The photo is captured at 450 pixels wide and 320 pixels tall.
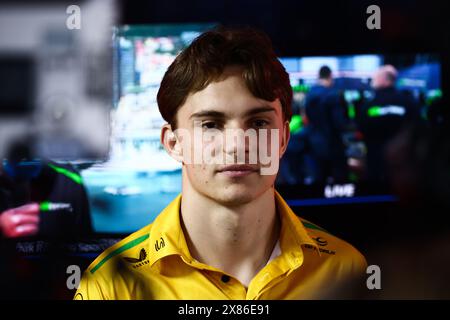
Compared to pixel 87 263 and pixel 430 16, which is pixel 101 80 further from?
pixel 430 16

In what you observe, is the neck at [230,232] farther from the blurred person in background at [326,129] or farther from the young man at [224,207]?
the blurred person in background at [326,129]

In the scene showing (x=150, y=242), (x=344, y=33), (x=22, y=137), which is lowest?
(x=150, y=242)

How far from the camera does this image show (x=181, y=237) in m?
1.62

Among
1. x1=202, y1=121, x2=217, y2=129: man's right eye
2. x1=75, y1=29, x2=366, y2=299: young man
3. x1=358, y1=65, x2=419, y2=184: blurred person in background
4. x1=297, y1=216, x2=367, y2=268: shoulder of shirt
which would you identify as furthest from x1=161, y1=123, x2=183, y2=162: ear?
x1=358, y1=65, x2=419, y2=184: blurred person in background

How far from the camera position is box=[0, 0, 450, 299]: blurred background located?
1887mm

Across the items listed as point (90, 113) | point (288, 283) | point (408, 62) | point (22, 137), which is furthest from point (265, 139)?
point (408, 62)

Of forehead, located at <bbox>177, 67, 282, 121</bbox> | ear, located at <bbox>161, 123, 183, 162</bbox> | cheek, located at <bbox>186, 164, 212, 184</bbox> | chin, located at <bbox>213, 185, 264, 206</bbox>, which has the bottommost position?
chin, located at <bbox>213, 185, 264, 206</bbox>

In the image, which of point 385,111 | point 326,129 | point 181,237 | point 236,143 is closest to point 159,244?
point 181,237

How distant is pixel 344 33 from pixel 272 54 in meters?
Result: 0.56

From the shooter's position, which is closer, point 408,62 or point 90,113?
point 90,113

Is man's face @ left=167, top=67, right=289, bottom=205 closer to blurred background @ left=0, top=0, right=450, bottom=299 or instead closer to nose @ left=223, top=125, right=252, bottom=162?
nose @ left=223, top=125, right=252, bottom=162

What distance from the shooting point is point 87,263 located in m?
1.81

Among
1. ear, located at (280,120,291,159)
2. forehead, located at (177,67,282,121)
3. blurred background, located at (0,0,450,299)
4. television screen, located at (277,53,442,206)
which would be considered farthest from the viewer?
television screen, located at (277,53,442,206)

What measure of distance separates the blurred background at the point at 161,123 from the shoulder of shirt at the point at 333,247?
2.5 inches
